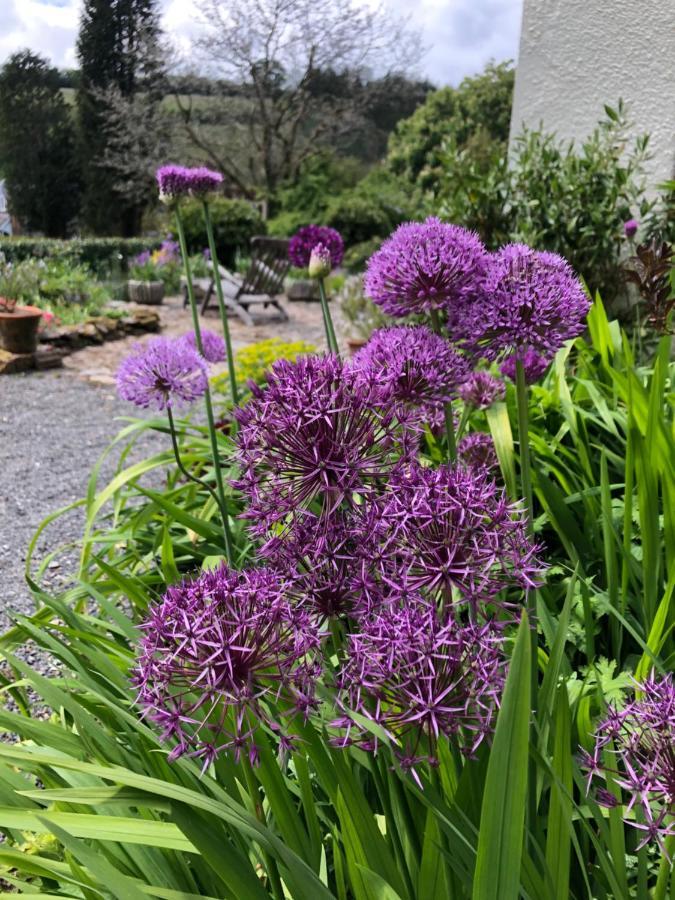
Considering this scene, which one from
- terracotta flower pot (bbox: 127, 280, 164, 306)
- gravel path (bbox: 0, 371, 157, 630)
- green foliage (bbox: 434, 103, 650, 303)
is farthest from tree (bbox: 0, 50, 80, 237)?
green foliage (bbox: 434, 103, 650, 303)

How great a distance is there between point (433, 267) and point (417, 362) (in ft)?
0.60

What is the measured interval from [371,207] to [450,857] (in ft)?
54.5

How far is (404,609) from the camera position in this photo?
75 centimetres

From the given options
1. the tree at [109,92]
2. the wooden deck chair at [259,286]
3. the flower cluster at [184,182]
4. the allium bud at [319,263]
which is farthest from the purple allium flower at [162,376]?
the tree at [109,92]

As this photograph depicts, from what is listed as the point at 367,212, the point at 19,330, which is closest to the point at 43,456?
the point at 19,330

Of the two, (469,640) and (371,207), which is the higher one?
(371,207)

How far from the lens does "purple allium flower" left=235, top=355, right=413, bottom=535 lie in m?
0.80

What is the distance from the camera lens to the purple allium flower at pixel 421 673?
72 centimetres

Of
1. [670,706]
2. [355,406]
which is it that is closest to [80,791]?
[355,406]

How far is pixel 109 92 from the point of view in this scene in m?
17.8

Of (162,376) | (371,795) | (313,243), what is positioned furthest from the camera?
(313,243)

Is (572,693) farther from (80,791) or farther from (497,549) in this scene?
(80,791)

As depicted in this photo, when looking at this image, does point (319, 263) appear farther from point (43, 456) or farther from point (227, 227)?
point (227, 227)

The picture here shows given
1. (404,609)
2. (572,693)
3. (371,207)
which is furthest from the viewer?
(371,207)
